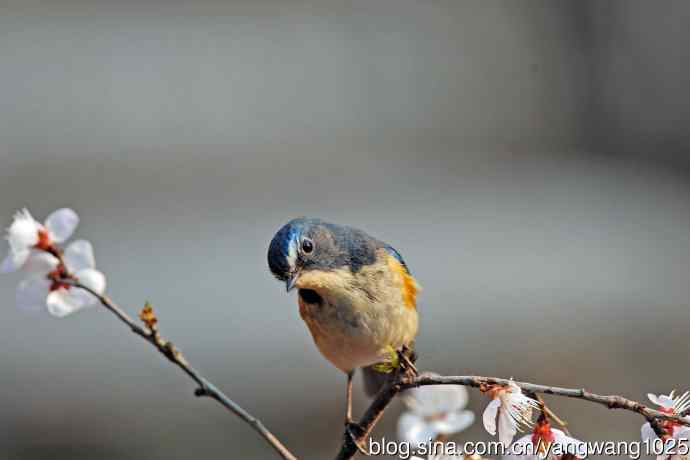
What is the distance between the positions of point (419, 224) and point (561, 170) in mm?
906

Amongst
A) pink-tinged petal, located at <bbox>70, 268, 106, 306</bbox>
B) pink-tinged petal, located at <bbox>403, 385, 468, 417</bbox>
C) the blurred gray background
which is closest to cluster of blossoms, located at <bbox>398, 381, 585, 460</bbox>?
pink-tinged petal, located at <bbox>403, 385, 468, 417</bbox>

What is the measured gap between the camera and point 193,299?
442cm

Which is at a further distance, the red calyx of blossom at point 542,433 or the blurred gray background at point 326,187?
the blurred gray background at point 326,187

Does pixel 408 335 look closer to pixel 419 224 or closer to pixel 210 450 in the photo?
pixel 210 450

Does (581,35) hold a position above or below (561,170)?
above

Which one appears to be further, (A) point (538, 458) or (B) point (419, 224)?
(B) point (419, 224)

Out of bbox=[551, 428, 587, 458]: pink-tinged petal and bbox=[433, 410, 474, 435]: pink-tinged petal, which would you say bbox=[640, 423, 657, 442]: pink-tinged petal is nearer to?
bbox=[551, 428, 587, 458]: pink-tinged petal

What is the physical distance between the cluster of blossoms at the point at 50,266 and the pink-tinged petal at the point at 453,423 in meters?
0.52

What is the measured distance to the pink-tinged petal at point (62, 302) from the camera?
127 centimetres

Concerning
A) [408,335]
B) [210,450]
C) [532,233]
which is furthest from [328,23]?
[408,335]

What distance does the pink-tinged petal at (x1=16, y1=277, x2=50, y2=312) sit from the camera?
4.20 ft

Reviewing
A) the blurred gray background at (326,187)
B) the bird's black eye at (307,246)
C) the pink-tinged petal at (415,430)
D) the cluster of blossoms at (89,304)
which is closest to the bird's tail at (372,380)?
the bird's black eye at (307,246)

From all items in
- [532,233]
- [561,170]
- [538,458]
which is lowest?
[538,458]

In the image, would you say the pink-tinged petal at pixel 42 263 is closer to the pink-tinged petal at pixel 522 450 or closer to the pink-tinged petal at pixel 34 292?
the pink-tinged petal at pixel 34 292
